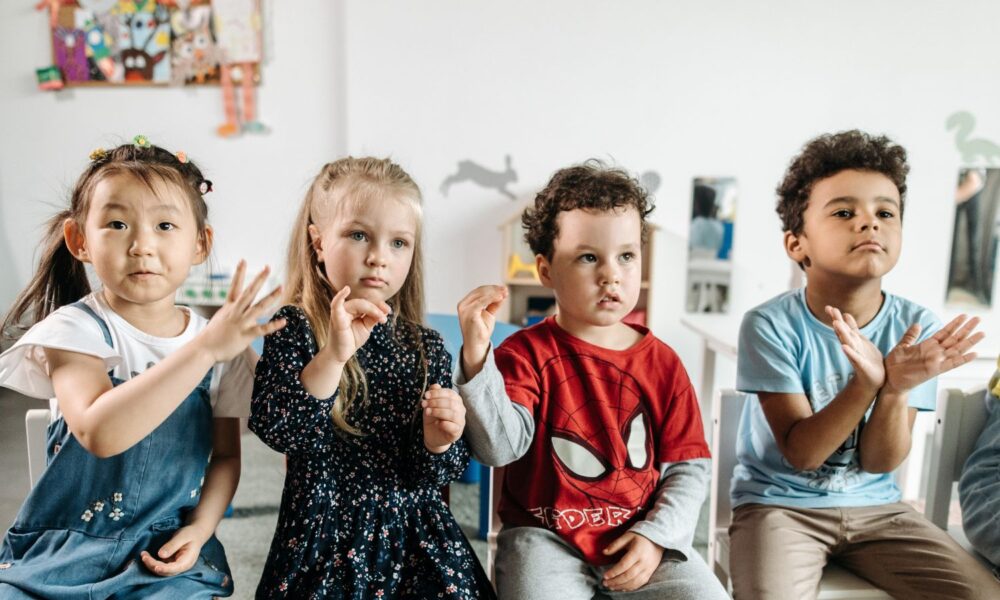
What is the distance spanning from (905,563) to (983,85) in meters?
2.99

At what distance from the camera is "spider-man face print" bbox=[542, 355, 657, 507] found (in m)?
1.04

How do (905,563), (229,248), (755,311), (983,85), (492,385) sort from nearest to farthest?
(492,385) < (905,563) < (755,311) < (983,85) < (229,248)

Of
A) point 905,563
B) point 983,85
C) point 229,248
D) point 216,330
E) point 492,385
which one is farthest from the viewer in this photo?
point 229,248

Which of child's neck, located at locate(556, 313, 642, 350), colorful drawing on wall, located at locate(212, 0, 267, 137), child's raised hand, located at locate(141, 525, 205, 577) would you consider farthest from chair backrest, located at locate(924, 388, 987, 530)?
colorful drawing on wall, located at locate(212, 0, 267, 137)

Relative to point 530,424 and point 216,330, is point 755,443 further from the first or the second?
point 216,330

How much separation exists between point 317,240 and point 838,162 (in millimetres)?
877

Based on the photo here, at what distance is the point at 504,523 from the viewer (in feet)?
3.55

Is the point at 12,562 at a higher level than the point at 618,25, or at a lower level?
lower

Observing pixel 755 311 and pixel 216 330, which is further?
pixel 755 311

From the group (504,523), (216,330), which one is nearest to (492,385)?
(504,523)

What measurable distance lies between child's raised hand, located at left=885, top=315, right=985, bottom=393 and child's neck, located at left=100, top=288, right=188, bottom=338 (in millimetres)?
1060

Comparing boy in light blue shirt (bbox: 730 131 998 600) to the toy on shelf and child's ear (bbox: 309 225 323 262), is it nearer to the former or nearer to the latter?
child's ear (bbox: 309 225 323 262)

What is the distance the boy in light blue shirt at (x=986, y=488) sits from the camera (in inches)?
40.9

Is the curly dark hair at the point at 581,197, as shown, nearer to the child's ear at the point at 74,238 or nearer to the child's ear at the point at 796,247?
the child's ear at the point at 796,247
